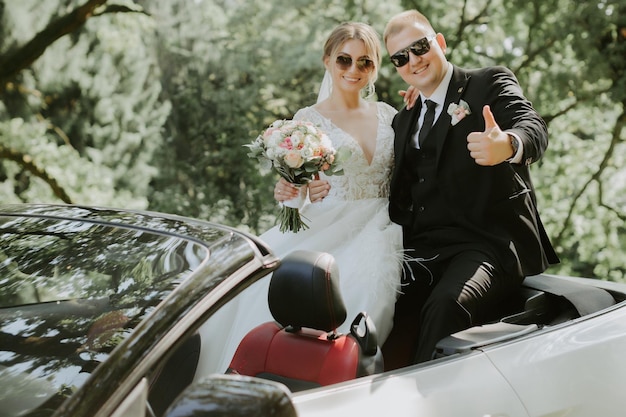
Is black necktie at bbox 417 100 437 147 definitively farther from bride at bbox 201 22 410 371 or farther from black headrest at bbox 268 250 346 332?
black headrest at bbox 268 250 346 332

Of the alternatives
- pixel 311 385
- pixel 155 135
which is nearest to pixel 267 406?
pixel 311 385

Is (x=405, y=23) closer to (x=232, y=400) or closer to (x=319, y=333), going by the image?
(x=319, y=333)

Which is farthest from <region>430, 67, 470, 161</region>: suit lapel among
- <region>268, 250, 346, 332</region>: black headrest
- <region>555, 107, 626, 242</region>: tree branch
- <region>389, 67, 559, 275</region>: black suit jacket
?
<region>555, 107, 626, 242</region>: tree branch

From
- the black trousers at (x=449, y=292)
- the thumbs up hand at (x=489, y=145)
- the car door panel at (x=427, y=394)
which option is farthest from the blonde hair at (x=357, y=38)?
the car door panel at (x=427, y=394)

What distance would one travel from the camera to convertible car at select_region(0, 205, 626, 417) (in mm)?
1474

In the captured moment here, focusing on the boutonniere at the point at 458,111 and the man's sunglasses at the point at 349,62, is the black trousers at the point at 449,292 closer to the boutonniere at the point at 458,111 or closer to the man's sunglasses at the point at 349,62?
the boutonniere at the point at 458,111

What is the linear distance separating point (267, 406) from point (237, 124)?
1411cm

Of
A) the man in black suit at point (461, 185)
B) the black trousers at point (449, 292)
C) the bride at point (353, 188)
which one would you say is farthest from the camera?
the bride at point (353, 188)

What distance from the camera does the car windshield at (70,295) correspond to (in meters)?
1.55

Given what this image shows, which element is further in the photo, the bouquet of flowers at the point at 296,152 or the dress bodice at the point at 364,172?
the dress bodice at the point at 364,172

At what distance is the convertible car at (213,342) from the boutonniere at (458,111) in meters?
0.90

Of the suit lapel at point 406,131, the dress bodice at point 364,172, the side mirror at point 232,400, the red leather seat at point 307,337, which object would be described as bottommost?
the red leather seat at point 307,337

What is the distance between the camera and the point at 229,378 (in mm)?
1431

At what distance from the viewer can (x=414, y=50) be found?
10.7ft
